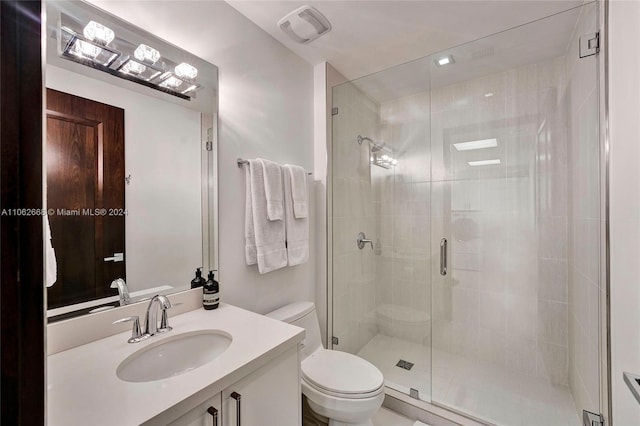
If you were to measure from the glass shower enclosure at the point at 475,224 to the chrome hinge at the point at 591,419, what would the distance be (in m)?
0.04

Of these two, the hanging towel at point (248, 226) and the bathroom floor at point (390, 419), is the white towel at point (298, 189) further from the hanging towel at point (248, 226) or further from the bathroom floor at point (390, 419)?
the bathroom floor at point (390, 419)

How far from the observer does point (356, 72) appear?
2.32 m

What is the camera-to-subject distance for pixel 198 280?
1.38m

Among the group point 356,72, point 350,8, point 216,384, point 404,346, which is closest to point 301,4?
point 350,8

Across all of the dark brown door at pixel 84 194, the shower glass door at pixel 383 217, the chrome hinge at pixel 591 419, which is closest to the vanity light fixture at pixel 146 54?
the dark brown door at pixel 84 194

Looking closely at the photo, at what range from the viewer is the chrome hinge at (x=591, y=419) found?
132 cm

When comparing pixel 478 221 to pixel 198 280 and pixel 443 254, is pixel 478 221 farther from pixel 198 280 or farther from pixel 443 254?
pixel 198 280

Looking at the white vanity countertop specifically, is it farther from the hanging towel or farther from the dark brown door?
the hanging towel

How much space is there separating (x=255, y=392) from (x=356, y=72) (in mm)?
2292

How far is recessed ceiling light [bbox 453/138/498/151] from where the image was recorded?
205cm

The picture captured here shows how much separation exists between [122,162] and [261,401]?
1.04m

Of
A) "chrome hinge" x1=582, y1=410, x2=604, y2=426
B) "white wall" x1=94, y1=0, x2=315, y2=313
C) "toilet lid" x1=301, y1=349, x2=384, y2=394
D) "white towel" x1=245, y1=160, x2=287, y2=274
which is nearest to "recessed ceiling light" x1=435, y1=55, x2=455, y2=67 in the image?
"white wall" x1=94, y1=0, x2=315, y2=313

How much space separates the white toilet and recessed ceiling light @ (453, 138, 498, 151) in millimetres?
1663

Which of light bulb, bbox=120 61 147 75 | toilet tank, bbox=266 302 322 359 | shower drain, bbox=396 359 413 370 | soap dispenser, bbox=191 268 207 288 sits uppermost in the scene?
light bulb, bbox=120 61 147 75
